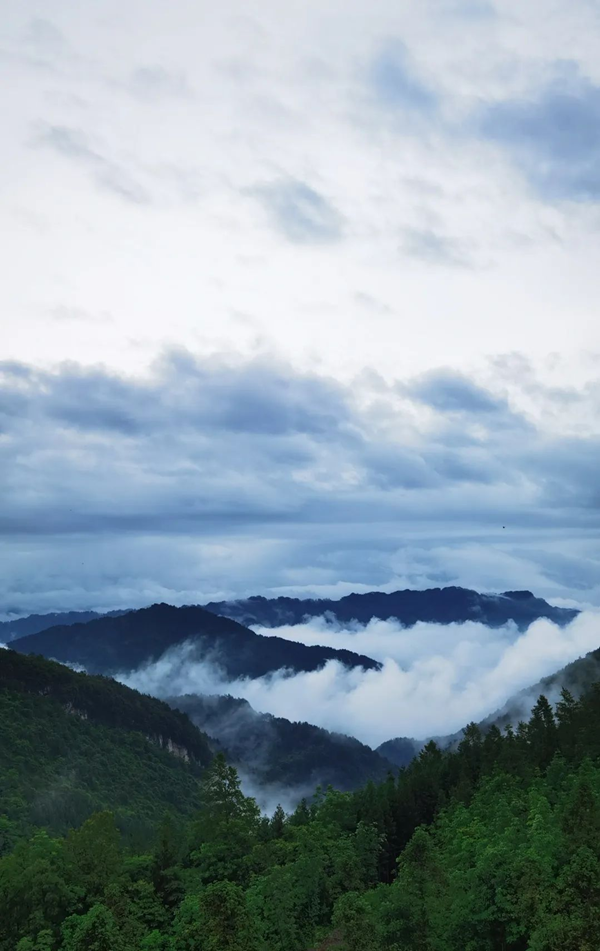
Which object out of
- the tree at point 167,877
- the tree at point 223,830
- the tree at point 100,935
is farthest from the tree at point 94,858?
the tree at point 100,935

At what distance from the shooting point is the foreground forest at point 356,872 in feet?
176

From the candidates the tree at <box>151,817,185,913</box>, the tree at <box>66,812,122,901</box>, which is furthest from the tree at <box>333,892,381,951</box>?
the tree at <box>66,812,122,901</box>

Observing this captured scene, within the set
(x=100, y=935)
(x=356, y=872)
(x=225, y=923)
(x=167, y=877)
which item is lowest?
(x=356, y=872)

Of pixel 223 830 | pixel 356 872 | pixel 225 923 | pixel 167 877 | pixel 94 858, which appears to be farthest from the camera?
pixel 223 830

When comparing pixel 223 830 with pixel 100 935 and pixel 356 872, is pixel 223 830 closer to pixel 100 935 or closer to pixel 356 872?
pixel 356 872

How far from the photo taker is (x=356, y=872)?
85688 millimetres

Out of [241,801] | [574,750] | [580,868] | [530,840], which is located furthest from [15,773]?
[580,868]

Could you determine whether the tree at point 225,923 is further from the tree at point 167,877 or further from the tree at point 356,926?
the tree at point 167,877

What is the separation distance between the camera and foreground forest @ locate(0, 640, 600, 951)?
53500mm

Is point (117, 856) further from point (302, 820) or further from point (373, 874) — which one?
point (302, 820)

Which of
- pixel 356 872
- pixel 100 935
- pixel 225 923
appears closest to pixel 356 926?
pixel 225 923

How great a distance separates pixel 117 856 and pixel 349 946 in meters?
41.6

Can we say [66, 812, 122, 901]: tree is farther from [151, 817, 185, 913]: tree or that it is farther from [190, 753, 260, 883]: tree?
[190, 753, 260, 883]: tree

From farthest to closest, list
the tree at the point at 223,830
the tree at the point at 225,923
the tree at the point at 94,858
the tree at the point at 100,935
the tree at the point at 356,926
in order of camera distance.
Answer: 1. the tree at the point at 223,830
2. the tree at the point at 94,858
3. the tree at the point at 100,935
4. the tree at the point at 225,923
5. the tree at the point at 356,926
